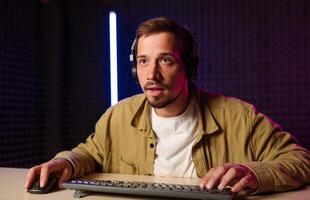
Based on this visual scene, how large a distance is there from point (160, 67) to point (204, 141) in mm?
302

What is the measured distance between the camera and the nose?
3.99 ft

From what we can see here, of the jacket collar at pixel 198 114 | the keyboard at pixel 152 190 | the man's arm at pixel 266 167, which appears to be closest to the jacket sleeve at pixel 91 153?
the jacket collar at pixel 198 114

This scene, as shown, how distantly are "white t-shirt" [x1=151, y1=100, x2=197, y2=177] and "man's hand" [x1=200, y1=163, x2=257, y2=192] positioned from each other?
0.43 meters

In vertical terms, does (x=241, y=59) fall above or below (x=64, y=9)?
below

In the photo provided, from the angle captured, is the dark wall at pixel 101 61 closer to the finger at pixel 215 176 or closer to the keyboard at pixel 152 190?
the keyboard at pixel 152 190

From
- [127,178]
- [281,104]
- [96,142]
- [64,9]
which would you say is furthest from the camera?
[64,9]

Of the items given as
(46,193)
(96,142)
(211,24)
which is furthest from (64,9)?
(46,193)

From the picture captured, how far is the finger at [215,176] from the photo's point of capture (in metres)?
0.81

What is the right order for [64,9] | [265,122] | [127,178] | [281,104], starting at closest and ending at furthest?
1. [127,178]
2. [265,122]
3. [281,104]
4. [64,9]

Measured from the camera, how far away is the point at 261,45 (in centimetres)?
234

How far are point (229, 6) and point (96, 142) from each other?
143 centimetres

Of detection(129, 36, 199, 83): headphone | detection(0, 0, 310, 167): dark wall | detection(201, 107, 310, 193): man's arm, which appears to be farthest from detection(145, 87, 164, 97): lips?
detection(0, 0, 310, 167): dark wall

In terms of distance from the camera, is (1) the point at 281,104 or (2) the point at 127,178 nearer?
(2) the point at 127,178

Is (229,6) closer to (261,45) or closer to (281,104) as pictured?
(261,45)
